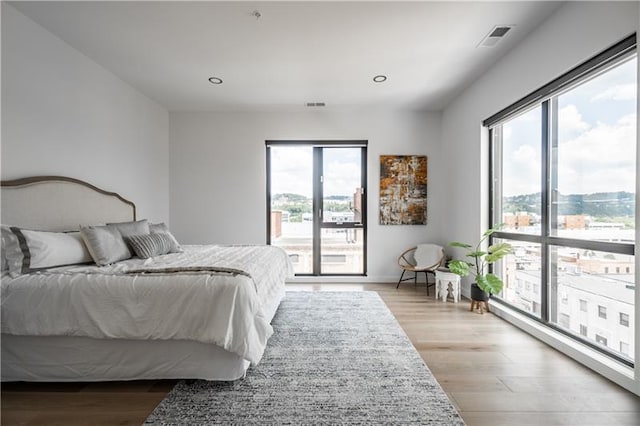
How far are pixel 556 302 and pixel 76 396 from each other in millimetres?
3694

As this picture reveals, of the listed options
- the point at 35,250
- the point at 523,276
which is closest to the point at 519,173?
the point at 523,276

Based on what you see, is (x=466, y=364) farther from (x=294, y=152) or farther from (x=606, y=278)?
(x=294, y=152)

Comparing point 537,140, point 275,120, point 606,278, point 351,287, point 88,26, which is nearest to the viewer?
point 606,278

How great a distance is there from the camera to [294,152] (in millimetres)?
4699

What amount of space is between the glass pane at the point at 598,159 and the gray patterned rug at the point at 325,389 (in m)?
1.68

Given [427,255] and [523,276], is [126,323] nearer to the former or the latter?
[523,276]

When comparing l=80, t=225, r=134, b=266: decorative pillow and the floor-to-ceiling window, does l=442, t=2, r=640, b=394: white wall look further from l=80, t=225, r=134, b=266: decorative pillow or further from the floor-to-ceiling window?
l=80, t=225, r=134, b=266: decorative pillow

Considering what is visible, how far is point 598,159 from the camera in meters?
2.12

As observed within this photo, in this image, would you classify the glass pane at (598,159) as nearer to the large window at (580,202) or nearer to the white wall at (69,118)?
the large window at (580,202)

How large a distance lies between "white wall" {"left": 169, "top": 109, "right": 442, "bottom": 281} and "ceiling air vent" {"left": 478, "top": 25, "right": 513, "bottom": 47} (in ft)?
6.15

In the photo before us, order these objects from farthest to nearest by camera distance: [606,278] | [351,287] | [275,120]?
[275,120], [351,287], [606,278]

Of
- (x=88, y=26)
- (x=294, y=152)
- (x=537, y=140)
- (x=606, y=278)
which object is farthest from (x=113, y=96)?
(x=606, y=278)

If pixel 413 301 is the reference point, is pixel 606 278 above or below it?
above

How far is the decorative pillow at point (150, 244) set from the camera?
8.84 feet
